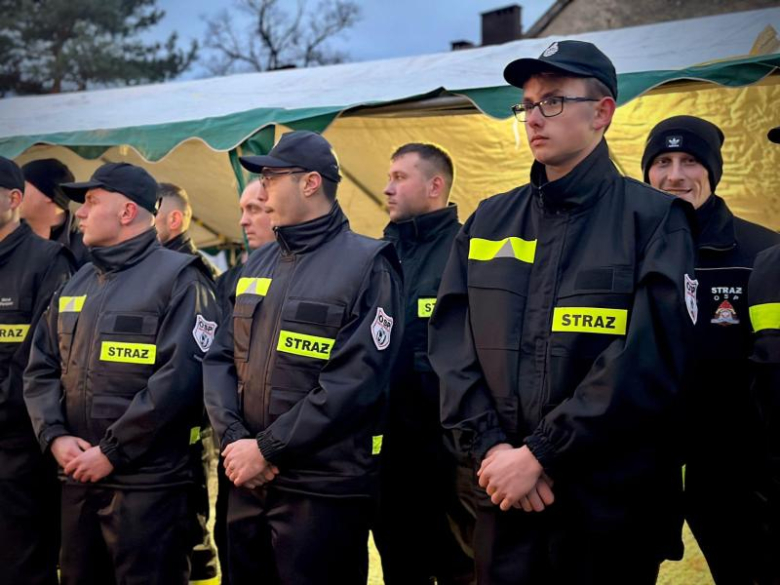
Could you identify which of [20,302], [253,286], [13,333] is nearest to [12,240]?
[20,302]

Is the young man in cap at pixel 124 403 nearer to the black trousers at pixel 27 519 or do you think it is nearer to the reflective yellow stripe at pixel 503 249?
the black trousers at pixel 27 519

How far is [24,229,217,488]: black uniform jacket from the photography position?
3.24 m

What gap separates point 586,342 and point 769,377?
0.70 meters

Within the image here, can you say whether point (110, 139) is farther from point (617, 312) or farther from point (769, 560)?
point (769, 560)

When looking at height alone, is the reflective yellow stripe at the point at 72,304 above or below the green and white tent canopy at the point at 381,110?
below

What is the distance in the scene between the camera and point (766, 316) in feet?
8.42

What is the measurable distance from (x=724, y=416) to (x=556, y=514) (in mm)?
1117

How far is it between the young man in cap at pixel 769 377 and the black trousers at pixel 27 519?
123 inches

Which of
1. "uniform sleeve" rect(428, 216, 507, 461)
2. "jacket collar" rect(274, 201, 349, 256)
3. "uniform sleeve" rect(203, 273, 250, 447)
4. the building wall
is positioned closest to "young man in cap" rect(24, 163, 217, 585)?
"uniform sleeve" rect(203, 273, 250, 447)

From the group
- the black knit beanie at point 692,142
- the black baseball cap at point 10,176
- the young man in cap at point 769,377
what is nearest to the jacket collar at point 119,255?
the black baseball cap at point 10,176

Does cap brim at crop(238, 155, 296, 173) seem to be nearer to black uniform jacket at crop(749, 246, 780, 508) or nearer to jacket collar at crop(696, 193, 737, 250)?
jacket collar at crop(696, 193, 737, 250)

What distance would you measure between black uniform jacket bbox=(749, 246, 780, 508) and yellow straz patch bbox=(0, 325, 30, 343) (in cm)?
323

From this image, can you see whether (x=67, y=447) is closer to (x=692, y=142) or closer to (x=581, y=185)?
(x=581, y=185)

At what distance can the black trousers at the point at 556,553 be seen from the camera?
221 cm
